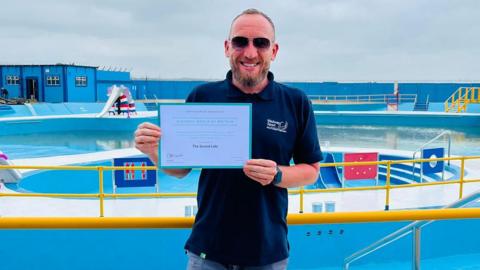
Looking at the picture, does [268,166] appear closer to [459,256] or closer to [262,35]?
[262,35]

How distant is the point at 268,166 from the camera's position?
1.53 meters

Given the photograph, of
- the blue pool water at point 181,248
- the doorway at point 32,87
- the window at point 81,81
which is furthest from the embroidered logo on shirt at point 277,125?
the doorway at point 32,87

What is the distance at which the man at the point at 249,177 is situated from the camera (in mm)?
1644

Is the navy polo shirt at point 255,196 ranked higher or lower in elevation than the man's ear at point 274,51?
lower

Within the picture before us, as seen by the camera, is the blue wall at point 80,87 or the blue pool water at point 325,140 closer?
the blue pool water at point 325,140

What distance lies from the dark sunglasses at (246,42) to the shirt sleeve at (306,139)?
275 millimetres

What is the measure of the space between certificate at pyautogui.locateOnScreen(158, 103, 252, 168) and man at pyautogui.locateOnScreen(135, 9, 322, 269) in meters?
0.05

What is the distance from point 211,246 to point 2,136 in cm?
2110

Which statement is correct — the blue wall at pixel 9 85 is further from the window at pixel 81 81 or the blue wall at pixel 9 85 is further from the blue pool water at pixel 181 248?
the blue pool water at pixel 181 248

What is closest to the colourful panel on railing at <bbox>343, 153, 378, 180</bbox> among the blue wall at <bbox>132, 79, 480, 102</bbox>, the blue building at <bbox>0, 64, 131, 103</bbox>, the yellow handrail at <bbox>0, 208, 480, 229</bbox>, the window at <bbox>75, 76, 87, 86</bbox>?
the yellow handrail at <bbox>0, 208, 480, 229</bbox>

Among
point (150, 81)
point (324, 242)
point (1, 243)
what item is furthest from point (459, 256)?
point (150, 81)

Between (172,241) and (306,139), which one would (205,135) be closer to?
(306,139)

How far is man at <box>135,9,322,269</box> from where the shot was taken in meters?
1.64

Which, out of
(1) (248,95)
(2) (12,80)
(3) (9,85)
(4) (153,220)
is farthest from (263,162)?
(3) (9,85)
